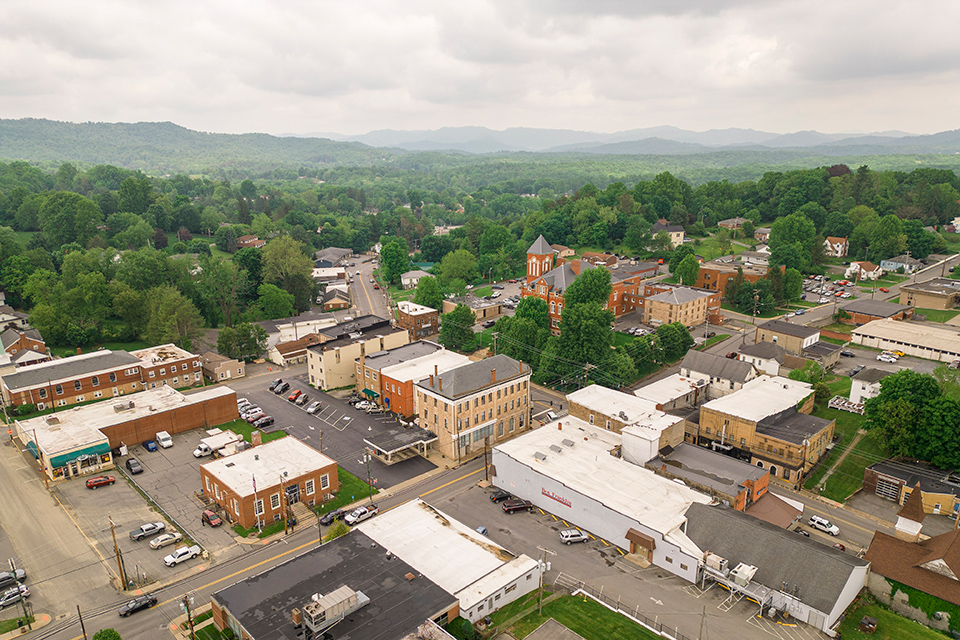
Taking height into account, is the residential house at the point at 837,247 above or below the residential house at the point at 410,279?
above

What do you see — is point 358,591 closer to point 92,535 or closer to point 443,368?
point 92,535

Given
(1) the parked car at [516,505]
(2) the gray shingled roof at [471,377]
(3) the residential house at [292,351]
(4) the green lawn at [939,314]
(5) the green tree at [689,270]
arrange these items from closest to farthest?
(1) the parked car at [516,505]
(2) the gray shingled roof at [471,377]
(3) the residential house at [292,351]
(4) the green lawn at [939,314]
(5) the green tree at [689,270]

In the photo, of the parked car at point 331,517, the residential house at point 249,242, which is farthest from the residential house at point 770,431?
the residential house at point 249,242

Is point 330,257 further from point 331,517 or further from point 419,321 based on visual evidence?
point 331,517

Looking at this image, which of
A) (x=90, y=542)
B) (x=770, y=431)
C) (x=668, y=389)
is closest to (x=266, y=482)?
(x=90, y=542)

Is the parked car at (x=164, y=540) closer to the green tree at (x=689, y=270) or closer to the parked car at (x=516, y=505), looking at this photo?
the parked car at (x=516, y=505)

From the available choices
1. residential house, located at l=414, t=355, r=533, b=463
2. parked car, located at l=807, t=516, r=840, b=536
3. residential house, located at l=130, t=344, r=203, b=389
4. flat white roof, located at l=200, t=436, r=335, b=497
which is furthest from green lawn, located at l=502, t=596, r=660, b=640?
residential house, located at l=130, t=344, r=203, b=389

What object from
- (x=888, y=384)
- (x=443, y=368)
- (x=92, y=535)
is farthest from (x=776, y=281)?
(x=92, y=535)
